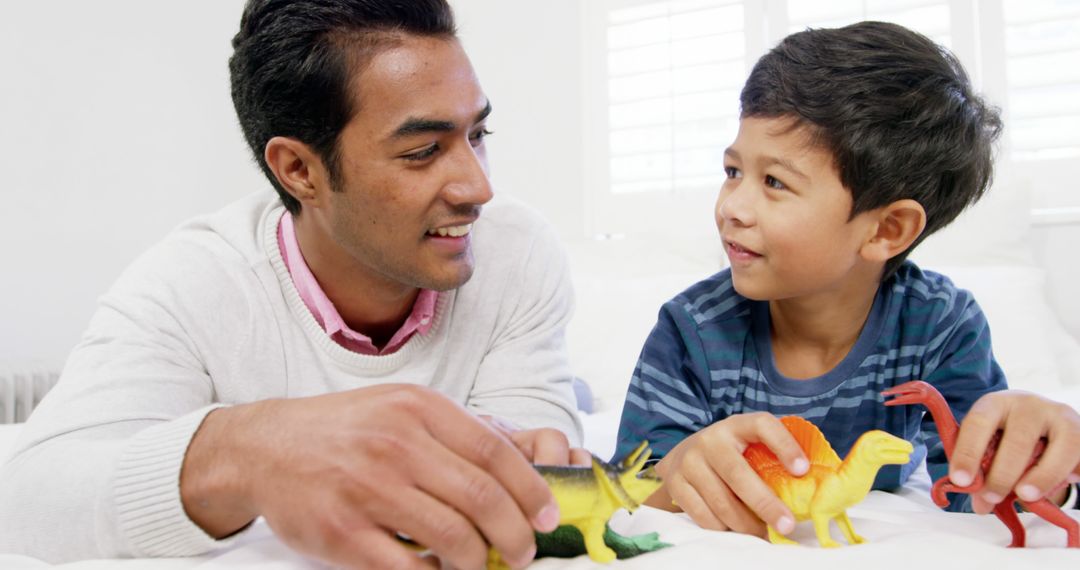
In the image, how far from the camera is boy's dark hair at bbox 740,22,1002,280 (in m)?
1.26

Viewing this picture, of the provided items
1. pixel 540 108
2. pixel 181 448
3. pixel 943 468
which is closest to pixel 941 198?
pixel 943 468

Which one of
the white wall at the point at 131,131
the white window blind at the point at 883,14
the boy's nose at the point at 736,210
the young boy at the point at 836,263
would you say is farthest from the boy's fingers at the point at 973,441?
the white wall at the point at 131,131

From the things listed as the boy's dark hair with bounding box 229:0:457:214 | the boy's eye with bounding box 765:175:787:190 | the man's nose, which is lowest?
the boy's eye with bounding box 765:175:787:190

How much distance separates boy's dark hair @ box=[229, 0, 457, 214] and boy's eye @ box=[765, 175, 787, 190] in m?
0.49

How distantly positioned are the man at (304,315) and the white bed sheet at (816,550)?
0.04 meters

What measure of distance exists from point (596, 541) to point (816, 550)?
0.18m

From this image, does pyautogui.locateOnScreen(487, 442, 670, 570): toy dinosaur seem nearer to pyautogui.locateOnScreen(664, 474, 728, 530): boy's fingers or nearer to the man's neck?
pyautogui.locateOnScreen(664, 474, 728, 530): boy's fingers

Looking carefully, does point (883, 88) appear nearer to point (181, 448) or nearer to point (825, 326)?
point (825, 326)

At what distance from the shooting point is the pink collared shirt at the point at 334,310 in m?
1.31

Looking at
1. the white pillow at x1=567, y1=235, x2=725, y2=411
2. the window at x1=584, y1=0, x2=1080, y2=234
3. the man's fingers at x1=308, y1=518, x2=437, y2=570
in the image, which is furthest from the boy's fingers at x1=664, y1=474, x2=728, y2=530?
the window at x1=584, y1=0, x2=1080, y2=234

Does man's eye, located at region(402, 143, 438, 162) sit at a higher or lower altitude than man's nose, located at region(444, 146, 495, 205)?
higher

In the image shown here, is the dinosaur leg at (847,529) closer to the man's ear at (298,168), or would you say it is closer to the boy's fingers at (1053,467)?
the boy's fingers at (1053,467)

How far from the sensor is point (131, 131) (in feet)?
11.4

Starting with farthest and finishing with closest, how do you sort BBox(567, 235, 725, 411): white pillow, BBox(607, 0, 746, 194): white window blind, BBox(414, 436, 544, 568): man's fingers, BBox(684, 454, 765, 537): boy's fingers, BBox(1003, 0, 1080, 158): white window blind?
BBox(607, 0, 746, 194): white window blind → BBox(1003, 0, 1080, 158): white window blind → BBox(567, 235, 725, 411): white pillow → BBox(684, 454, 765, 537): boy's fingers → BBox(414, 436, 544, 568): man's fingers
